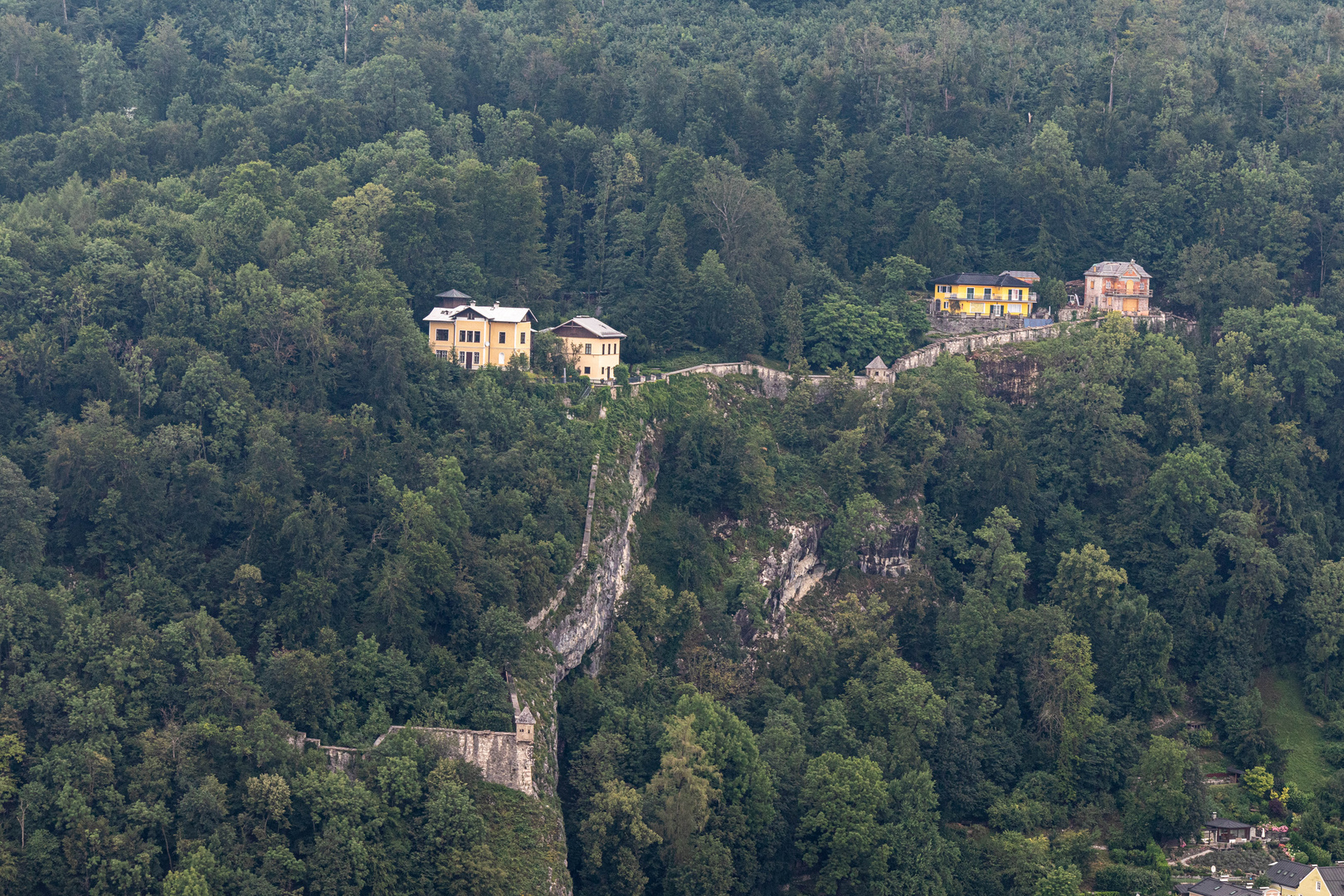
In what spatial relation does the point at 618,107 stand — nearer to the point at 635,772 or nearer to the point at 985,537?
the point at 985,537

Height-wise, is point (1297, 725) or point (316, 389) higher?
point (316, 389)

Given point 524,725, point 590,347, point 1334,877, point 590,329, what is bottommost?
point 1334,877

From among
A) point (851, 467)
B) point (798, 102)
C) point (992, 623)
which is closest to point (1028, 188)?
point (798, 102)

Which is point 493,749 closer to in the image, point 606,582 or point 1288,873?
point 606,582

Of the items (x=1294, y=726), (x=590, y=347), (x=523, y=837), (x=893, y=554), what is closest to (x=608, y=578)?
(x=590, y=347)

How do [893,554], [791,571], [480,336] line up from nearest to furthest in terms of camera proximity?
[791,571] → [480,336] → [893,554]

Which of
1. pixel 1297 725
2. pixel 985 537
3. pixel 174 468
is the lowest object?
pixel 1297 725
